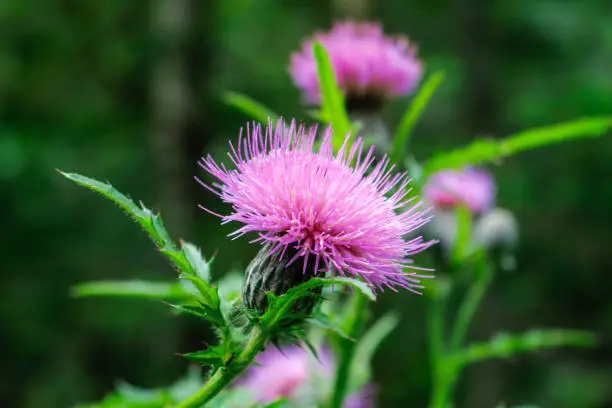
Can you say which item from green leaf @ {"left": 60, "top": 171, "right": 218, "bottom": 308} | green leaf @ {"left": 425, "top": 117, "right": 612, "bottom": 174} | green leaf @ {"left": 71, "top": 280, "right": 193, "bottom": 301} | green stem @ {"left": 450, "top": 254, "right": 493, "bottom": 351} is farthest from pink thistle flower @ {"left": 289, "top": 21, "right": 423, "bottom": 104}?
green leaf @ {"left": 60, "top": 171, "right": 218, "bottom": 308}

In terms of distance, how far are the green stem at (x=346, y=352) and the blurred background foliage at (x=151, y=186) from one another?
7275 mm

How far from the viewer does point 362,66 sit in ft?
7.68

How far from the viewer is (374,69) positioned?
235 centimetres

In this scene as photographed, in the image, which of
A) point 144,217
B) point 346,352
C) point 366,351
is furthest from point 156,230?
point 366,351

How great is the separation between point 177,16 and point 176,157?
148 cm

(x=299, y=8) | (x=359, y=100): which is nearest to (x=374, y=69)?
(x=359, y=100)

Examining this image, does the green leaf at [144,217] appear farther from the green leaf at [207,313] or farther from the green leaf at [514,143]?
the green leaf at [514,143]

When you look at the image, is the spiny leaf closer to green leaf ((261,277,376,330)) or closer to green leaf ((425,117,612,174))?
green leaf ((261,277,376,330))

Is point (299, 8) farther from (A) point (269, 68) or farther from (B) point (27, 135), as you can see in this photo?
(B) point (27, 135)

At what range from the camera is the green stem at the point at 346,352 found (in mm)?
1797

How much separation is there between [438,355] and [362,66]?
107 cm

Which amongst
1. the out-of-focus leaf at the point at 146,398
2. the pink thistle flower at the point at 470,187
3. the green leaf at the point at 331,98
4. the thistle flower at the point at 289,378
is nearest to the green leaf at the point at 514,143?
the green leaf at the point at 331,98

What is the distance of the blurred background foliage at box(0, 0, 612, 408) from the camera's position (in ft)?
31.2

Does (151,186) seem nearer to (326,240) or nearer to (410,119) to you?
(410,119)
